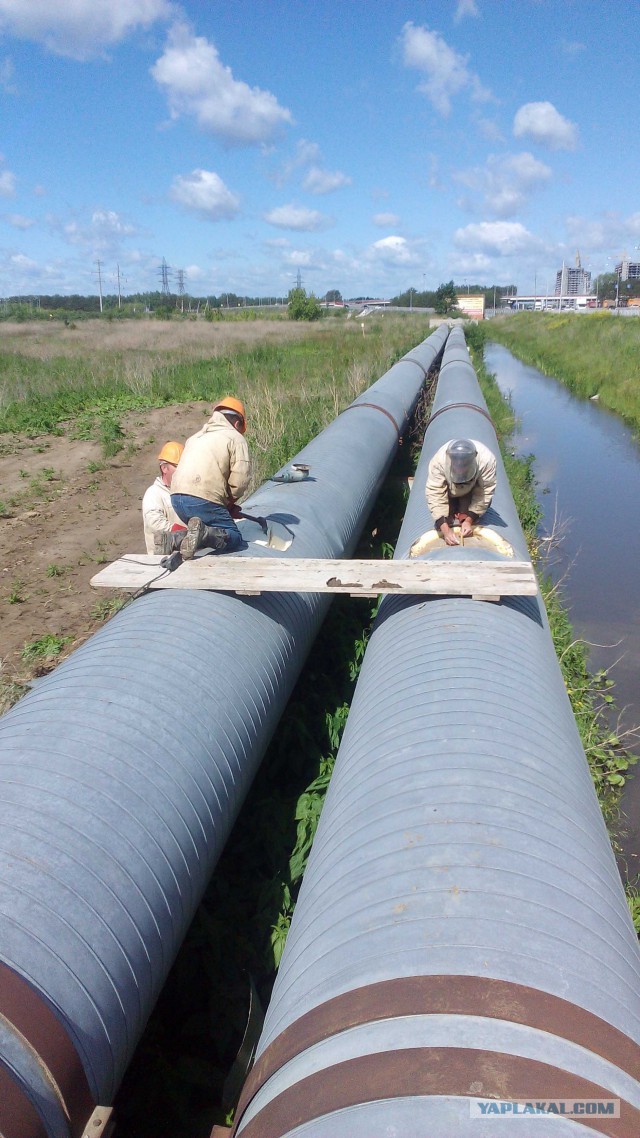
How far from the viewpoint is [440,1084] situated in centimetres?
129

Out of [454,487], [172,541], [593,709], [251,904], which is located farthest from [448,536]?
[593,709]

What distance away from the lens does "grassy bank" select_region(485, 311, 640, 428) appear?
62.3 feet

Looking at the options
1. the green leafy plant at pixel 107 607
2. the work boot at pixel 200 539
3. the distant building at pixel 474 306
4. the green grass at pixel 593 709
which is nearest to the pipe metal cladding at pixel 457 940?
the work boot at pixel 200 539

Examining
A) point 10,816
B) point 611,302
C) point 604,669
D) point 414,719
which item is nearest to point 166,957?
point 10,816

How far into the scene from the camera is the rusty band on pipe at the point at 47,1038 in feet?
5.20

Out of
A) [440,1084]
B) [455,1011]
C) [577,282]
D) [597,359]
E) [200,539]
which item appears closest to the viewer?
[440,1084]

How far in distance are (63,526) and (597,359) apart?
71.6 feet

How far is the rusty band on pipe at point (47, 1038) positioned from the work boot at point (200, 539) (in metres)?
2.33

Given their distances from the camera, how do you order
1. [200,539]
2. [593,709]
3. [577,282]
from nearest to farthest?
1. [200,539]
2. [593,709]
3. [577,282]

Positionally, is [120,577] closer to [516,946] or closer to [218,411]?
[218,411]

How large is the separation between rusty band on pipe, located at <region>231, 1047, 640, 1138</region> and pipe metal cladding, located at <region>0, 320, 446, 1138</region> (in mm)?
616

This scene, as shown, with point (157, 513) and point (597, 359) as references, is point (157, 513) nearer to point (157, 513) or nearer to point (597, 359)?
point (157, 513)

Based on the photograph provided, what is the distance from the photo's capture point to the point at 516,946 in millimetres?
1551

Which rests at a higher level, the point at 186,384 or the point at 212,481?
the point at 186,384
